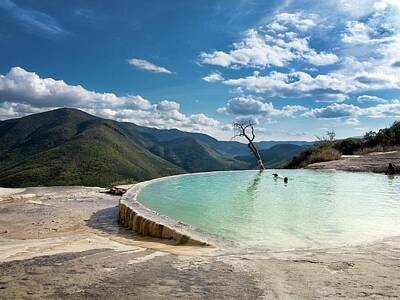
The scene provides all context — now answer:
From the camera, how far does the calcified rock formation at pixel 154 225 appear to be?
5.32 meters

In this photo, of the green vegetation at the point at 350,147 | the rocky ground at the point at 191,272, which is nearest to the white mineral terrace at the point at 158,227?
the rocky ground at the point at 191,272

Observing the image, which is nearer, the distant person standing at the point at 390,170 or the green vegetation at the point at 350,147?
the distant person standing at the point at 390,170

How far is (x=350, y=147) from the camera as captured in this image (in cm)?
2456

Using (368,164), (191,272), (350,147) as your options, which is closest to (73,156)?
(350,147)

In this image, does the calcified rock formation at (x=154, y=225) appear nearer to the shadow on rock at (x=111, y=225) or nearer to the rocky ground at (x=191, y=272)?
the shadow on rock at (x=111, y=225)

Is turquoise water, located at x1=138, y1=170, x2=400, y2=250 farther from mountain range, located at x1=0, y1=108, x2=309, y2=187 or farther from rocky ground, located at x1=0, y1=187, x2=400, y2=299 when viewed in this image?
mountain range, located at x1=0, y1=108, x2=309, y2=187

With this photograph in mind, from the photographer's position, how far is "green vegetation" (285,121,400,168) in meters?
21.8

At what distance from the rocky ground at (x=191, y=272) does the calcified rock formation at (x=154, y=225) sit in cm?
30

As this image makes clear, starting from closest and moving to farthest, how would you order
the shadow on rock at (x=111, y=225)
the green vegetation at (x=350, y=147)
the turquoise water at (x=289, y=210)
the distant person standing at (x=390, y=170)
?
the turquoise water at (x=289, y=210) < the shadow on rock at (x=111, y=225) < the distant person standing at (x=390, y=170) < the green vegetation at (x=350, y=147)

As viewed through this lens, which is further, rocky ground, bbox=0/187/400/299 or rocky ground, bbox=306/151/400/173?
rocky ground, bbox=306/151/400/173

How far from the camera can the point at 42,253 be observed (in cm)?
421

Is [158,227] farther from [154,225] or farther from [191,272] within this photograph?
[191,272]

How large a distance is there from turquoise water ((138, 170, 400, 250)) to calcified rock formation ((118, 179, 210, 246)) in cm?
55

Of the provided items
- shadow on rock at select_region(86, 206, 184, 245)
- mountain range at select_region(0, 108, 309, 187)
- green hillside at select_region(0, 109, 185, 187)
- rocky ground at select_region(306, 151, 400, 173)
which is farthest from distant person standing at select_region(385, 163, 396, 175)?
green hillside at select_region(0, 109, 185, 187)
